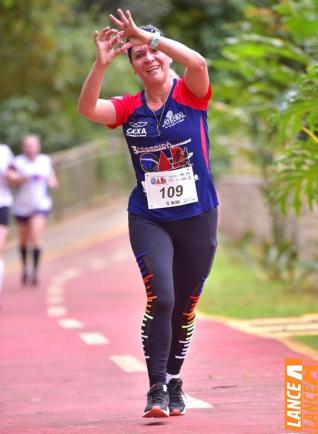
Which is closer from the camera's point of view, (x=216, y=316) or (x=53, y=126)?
(x=216, y=316)

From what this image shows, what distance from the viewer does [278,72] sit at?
11.5 meters

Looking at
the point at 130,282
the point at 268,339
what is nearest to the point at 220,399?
the point at 268,339

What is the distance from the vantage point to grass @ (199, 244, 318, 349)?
13.3 m

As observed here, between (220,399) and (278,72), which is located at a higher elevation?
(278,72)

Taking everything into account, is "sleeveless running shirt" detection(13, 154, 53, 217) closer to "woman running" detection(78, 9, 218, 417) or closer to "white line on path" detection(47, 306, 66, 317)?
"white line on path" detection(47, 306, 66, 317)

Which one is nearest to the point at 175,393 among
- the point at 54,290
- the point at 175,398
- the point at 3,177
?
the point at 175,398

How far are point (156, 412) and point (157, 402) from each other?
5 centimetres

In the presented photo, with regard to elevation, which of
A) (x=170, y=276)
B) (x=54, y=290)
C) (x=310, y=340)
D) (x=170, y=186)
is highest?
(x=170, y=186)

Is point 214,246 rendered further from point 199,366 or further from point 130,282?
point 130,282

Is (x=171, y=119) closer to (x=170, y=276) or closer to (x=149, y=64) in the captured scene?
(x=149, y=64)

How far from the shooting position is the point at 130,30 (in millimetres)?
6422

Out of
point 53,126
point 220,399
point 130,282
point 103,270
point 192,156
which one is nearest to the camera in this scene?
point 192,156

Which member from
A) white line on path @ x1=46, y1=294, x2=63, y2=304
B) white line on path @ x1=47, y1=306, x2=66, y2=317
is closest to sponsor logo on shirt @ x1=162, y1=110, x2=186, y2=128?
white line on path @ x1=47, y1=306, x2=66, y2=317

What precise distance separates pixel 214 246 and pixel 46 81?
18.5m
